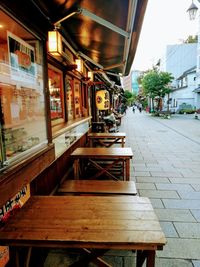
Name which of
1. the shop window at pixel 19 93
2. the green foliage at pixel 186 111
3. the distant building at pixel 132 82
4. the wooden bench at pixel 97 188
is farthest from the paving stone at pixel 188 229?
the distant building at pixel 132 82

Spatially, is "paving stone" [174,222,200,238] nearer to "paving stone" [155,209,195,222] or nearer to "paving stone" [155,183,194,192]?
"paving stone" [155,209,195,222]

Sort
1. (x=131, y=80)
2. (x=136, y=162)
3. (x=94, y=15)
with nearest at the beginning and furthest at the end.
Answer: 1. (x=94, y=15)
2. (x=136, y=162)
3. (x=131, y=80)

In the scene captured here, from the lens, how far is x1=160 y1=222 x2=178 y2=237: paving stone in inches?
119

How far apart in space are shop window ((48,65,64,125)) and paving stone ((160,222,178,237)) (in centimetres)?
276

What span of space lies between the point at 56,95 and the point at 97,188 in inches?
96.7

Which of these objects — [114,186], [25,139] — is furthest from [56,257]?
[25,139]

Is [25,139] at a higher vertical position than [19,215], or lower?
higher

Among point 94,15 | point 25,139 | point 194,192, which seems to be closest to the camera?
point 25,139

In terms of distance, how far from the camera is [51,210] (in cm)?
211

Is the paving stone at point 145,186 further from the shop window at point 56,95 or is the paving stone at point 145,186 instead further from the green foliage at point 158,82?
the green foliage at point 158,82

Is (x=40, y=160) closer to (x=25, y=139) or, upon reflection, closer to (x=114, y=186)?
(x=25, y=139)

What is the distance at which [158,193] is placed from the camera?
4363 mm

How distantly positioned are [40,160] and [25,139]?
30 cm

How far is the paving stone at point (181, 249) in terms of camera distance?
2.60 metres
